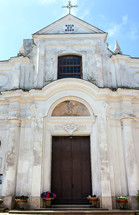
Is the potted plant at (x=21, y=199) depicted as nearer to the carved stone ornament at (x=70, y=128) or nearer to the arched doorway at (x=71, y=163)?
the arched doorway at (x=71, y=163)

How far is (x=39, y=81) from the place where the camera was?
12.6m

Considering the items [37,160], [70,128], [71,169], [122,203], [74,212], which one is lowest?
[74,212]

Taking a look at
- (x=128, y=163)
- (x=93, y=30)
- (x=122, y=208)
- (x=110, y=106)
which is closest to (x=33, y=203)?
(x=122, y=208)

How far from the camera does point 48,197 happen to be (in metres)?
10.1

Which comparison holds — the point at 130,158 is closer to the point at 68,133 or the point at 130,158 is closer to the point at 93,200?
the point at 93,200

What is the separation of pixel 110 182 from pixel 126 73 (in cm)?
636

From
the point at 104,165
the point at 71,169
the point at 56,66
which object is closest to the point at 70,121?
the point at 71,169

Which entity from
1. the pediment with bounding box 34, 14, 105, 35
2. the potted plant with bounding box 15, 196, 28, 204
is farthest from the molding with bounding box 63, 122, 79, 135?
the pediment with bounding box 34, 14, 105, 35

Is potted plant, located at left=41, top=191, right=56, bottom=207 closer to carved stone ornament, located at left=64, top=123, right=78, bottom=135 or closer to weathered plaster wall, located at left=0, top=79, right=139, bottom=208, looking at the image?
weathered plaster wall, located at left=0, top=79, right=139, bottom=208

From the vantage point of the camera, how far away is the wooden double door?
35.9 feet

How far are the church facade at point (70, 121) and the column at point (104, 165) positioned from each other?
0.15ft

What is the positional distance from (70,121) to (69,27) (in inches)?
256

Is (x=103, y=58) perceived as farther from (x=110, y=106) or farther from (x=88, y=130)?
(x=88, y=130)

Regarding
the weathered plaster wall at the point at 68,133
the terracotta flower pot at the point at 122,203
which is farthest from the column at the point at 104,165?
the terracotta flower pot at the point at 122,203
